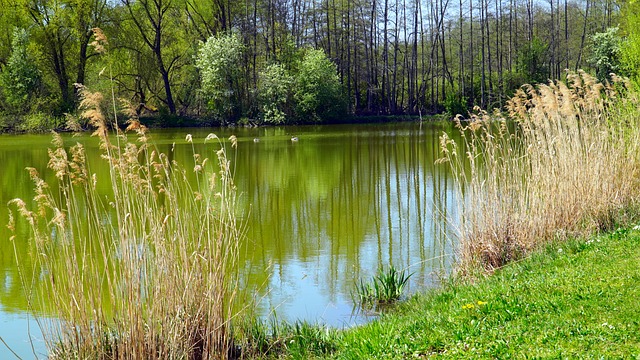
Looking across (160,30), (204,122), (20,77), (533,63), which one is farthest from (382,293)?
(533,63)

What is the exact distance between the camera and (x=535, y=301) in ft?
17.2

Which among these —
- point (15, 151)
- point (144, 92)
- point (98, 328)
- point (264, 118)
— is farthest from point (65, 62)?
point (98, 328)

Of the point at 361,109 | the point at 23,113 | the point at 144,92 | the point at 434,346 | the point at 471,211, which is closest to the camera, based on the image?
the point at 434,346

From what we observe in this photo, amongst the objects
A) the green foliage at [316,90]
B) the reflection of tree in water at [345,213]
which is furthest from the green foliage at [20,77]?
the reflection of tree in water at [345,213]

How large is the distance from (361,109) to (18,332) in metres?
53.4

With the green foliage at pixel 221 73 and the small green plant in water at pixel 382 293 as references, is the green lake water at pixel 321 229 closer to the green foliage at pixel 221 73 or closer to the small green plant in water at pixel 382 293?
the small green plant in water at pixel 382 293

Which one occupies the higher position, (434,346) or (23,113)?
(23,113)

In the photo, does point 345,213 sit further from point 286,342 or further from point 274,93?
point 274,93

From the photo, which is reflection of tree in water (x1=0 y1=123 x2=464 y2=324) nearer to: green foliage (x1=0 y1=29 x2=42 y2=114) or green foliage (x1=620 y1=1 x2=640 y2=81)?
green foliage (x1=620 y1=1 x2=640 y2=81)

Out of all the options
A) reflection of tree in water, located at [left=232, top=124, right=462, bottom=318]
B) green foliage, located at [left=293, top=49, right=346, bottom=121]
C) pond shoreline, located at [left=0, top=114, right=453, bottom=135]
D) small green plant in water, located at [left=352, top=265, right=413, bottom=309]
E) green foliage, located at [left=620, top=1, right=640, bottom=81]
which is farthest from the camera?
green foliage, located at [left=293, top=49, right=346, bottom=121]

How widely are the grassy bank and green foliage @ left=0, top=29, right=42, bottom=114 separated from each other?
137 ft

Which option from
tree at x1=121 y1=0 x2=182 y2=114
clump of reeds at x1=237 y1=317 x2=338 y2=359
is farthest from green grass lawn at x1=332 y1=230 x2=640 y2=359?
tree at x1=121 y1=0 x2=182 y2=114

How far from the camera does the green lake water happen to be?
7555 millimetres

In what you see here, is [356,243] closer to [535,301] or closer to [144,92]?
[535,301]
